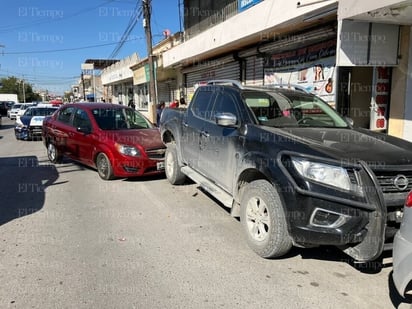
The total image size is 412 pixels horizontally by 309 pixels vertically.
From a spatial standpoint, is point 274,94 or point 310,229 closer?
point 310,229

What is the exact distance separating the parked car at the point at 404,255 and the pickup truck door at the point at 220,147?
2.17 m

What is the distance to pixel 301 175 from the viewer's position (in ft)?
11.1

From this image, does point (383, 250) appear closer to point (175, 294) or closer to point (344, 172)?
point (344, 172)

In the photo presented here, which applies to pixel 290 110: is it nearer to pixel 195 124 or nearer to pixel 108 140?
pixel 195 124

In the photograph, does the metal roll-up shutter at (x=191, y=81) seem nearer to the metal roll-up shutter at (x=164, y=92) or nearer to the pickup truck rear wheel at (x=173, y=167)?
the metal roll-up shutter at (x=164, y=92)

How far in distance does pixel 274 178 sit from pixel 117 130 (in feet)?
16.7

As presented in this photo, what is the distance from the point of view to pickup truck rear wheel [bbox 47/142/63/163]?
9.55 meters

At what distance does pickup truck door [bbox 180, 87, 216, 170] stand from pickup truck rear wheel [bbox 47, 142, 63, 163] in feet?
14.9

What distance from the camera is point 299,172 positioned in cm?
342

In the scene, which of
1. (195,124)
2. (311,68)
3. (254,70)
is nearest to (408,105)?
(311,68)

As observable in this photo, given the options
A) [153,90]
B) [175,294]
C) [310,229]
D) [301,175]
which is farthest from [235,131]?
[153,90]

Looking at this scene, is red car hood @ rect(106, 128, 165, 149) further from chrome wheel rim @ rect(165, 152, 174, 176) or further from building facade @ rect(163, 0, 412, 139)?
building facade @ rect(163, 0, 412, 139)

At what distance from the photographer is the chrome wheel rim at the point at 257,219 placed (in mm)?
3908

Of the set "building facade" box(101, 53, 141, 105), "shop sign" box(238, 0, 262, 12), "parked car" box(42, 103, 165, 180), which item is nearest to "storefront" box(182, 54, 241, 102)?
"shop sign" box(238, 0, 262, 12)
